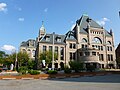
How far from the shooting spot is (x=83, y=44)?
6169 centimetres

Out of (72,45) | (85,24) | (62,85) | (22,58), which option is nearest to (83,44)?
(72,45)

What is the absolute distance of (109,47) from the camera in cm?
6419

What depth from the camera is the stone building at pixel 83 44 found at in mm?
56537

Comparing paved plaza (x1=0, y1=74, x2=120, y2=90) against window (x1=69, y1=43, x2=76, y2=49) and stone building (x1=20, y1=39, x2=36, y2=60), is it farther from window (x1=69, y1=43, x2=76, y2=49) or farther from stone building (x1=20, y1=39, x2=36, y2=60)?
stone building (x1=20, y1=39, x2=36, y2=60)

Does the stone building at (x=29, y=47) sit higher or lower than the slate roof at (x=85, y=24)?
lower

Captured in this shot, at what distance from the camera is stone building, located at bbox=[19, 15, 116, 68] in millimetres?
56537

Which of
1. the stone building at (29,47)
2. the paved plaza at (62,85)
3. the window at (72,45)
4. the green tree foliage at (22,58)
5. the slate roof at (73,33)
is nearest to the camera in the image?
the paved plaza at (62,85)

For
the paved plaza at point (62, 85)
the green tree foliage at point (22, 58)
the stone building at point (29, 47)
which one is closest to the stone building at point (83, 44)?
the green tree foliage at point (22, 58)

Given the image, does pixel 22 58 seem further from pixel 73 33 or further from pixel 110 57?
pixel 110 57

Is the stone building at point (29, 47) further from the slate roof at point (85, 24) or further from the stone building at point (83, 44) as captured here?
the slate roof at point (85, 24)

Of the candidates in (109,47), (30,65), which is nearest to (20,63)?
(30,65)

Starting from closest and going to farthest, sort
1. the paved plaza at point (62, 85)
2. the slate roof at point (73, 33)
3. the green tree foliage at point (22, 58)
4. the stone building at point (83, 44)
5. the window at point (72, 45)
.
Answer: the paved plaza at point (62, 85) → the stone building at point (83, 44) → the slate roof at point (73, 33) → the green tree foliage at point (22, 58) → the window at point (72, 45)

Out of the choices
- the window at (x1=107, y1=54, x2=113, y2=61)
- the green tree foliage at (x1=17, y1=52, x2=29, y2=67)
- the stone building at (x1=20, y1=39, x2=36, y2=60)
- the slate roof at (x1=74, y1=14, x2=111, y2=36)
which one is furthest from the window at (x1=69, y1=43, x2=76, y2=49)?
the stone building at (x1=20, y1=39, x2=36, y2=60)

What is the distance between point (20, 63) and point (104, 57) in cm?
3148
